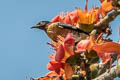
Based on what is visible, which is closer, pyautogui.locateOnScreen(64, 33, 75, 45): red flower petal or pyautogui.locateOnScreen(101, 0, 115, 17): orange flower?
pyautogui.locateOnScreen(64, 33, 75, 45): red flower petal

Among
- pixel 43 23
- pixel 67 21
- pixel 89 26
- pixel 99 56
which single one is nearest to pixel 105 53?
pixel 99 56

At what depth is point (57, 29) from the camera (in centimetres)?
305

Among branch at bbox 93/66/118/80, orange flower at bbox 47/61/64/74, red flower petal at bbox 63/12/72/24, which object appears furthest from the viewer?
red flower petal at bbox 63/12/72/24

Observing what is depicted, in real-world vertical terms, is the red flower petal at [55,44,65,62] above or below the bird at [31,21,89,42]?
below

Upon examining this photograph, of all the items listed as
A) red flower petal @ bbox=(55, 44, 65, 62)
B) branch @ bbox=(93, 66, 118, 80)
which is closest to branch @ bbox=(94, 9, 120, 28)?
red flower petal @ bbox=(55, 44, 65, 62)

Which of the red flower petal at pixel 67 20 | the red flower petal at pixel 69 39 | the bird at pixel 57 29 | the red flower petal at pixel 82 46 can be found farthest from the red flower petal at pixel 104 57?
the red flower petal at pixel 67 20

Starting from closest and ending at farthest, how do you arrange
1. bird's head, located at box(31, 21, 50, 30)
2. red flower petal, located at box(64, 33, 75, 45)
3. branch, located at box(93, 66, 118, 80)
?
branch, located at box(93, 66, 118, 80), red flower petal, located at box(64, 33, 75, 45), bird's head, located at box(31, 21, 50, 30)

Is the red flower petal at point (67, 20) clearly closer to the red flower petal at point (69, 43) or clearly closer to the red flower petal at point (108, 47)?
the red flower petal at point (69, 43)

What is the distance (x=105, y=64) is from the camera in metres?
2.58

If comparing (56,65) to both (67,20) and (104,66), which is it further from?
(67,20)

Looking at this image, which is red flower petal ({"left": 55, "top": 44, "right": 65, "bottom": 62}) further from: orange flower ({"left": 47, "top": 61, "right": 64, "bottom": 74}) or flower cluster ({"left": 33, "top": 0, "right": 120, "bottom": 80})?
orange flower ({"left": 47, "top": 61, "right": 64, "bottom": 74})

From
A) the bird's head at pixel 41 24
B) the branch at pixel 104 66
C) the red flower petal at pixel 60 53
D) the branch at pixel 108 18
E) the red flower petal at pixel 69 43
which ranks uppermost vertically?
the bird's head at pixel 41 24

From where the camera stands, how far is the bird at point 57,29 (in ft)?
9.22

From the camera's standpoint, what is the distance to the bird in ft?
9.22
